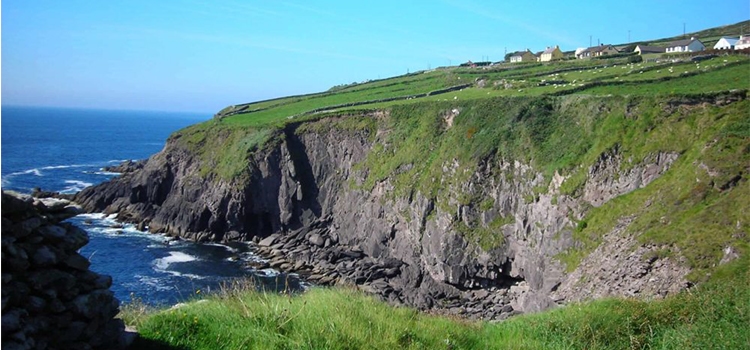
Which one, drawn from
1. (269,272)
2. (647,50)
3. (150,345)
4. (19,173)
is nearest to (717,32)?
(647,50)

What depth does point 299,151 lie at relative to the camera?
2645 inches

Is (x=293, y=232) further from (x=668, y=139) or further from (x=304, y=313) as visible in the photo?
(x=304, y=313)

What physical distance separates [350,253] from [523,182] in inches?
736

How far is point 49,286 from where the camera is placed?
26.8 feet

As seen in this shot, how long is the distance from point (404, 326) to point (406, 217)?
133ft

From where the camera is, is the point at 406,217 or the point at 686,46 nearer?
the point at 406,217

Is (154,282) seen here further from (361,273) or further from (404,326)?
(404,326)

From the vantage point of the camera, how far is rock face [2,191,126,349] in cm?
750

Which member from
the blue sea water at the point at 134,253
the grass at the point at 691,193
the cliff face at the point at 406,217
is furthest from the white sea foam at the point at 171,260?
the grass at the point at 691,193

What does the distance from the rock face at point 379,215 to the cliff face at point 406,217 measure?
0.39 feet

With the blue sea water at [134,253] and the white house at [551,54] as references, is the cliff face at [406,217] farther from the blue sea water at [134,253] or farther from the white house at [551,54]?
the white house at [551,54]

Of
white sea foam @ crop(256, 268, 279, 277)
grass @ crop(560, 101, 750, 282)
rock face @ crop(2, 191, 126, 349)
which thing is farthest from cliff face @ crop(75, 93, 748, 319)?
rock face @ crop(2, 191, 126, 349)

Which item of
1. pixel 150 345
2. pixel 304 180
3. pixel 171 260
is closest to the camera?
pixel 150 345

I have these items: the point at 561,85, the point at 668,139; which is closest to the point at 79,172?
the point at 561,85
